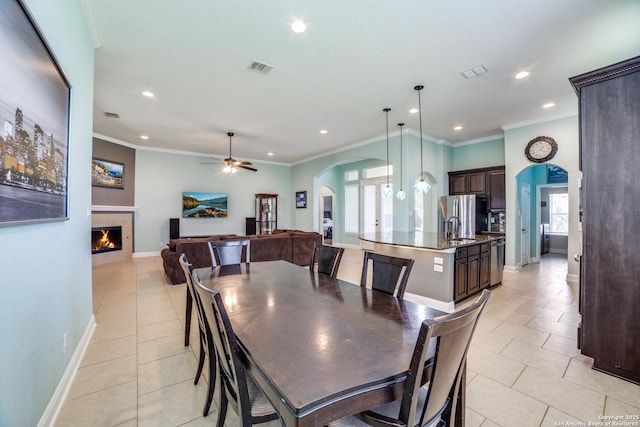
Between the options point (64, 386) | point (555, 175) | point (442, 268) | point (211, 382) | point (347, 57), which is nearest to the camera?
point (211, 382)

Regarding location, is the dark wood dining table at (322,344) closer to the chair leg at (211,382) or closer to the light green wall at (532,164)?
the chair leg at (211,382)

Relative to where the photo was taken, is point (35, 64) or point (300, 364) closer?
point (300, 364)

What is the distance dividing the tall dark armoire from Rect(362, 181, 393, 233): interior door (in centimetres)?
620

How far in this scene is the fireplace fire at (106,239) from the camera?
6.24 meters

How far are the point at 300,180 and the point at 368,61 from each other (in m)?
6.38

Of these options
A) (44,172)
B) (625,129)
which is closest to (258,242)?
(44,172)

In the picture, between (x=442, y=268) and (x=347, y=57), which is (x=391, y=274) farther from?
(x=347, y=57)

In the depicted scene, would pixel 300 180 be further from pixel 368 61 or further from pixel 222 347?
pixel 222 347

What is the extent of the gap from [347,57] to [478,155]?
5220 millimetres

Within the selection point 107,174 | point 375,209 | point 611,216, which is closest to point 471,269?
point 611,216

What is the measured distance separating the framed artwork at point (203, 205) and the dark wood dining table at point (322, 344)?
6.81 metres

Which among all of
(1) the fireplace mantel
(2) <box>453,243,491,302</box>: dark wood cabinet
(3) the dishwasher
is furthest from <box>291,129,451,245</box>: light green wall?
(1) the fireplace mantel

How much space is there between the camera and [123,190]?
6957mm

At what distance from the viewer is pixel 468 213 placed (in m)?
6.28
